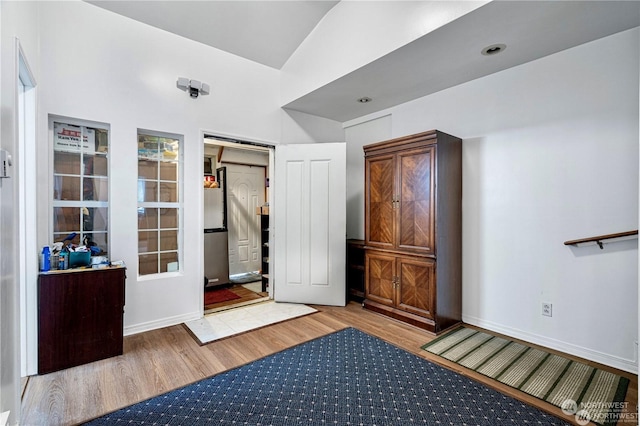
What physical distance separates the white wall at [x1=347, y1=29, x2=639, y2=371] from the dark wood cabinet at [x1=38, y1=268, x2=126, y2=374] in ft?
10.6

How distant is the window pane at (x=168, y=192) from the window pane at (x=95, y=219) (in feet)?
1.70

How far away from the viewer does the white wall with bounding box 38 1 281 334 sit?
2529 mm

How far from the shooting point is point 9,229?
57.7 inches

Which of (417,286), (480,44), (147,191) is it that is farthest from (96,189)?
(480,44)

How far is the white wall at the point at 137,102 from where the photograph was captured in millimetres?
2529

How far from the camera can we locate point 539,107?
269 cm

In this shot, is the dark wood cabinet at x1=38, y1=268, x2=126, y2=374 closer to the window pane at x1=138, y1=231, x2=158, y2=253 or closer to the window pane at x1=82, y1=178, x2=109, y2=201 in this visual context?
the window pane at x1=138, y1=231, x2=158, y2=253

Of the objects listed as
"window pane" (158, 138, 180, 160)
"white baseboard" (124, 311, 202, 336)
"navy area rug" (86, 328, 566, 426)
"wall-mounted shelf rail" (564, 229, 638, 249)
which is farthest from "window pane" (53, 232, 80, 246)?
"wall-mounted shelf rail" (564, 229, 638, 249)

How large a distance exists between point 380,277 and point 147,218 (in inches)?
98.9

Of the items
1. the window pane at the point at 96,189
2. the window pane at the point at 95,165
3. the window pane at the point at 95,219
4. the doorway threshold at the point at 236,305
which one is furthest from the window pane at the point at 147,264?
the window pane at the point at 95,165

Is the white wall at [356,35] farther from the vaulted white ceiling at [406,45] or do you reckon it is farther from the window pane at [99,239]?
the window pane at [99,239]

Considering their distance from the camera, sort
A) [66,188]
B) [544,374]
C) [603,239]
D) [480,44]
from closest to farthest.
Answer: [544,374] → [603,239] → [480,44] → [66,188]

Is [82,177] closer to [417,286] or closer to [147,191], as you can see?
[147,191]

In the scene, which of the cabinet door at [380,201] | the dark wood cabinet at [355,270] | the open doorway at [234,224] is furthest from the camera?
the open doorway at [234,224]
